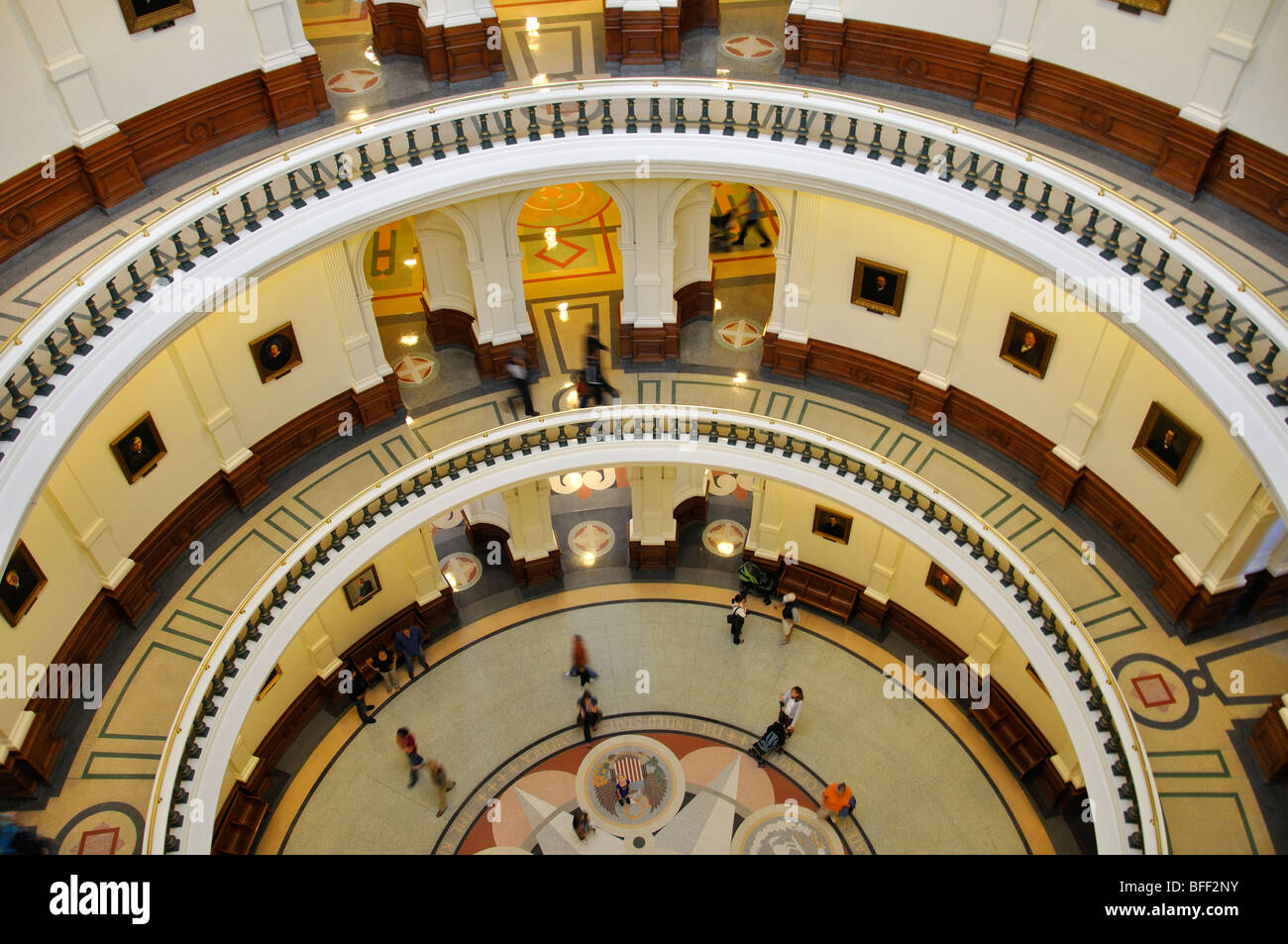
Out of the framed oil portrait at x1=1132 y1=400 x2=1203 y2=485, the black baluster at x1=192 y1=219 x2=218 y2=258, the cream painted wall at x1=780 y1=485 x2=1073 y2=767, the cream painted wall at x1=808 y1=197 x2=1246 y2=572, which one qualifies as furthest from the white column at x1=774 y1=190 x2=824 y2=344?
the black baluster at x1=192 y1=219 x2=218 y2=258

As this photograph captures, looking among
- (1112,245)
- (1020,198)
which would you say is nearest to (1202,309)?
(1112,245)

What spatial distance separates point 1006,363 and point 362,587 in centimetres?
1099

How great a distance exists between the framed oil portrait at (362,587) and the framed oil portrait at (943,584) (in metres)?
9.36

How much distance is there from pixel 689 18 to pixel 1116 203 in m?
7.98

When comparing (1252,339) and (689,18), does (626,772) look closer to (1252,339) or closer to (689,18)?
(1252,339)

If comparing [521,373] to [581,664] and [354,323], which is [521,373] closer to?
[354,323]

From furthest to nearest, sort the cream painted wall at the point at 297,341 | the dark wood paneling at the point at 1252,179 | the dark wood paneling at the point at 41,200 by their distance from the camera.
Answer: the cream painted wall at the point at 297,341 → the dark wood paneling at the point at 41,200 → the dark wood paneling at the point at 1252,179

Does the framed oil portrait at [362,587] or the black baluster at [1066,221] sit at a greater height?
the framed oil portrait at [362,587]

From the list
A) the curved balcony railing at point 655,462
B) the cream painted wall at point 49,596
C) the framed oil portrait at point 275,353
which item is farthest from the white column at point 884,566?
the cream painted wall at point 49,596

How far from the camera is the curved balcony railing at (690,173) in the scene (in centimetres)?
990

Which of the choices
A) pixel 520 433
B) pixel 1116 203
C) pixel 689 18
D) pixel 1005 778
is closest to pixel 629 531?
pixel 520 433

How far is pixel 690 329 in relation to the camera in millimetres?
17750

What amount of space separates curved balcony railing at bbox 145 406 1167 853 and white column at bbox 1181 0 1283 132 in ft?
18.7

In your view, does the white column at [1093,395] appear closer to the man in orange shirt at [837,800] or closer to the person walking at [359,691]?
the man in orange shirt at [837,800]
